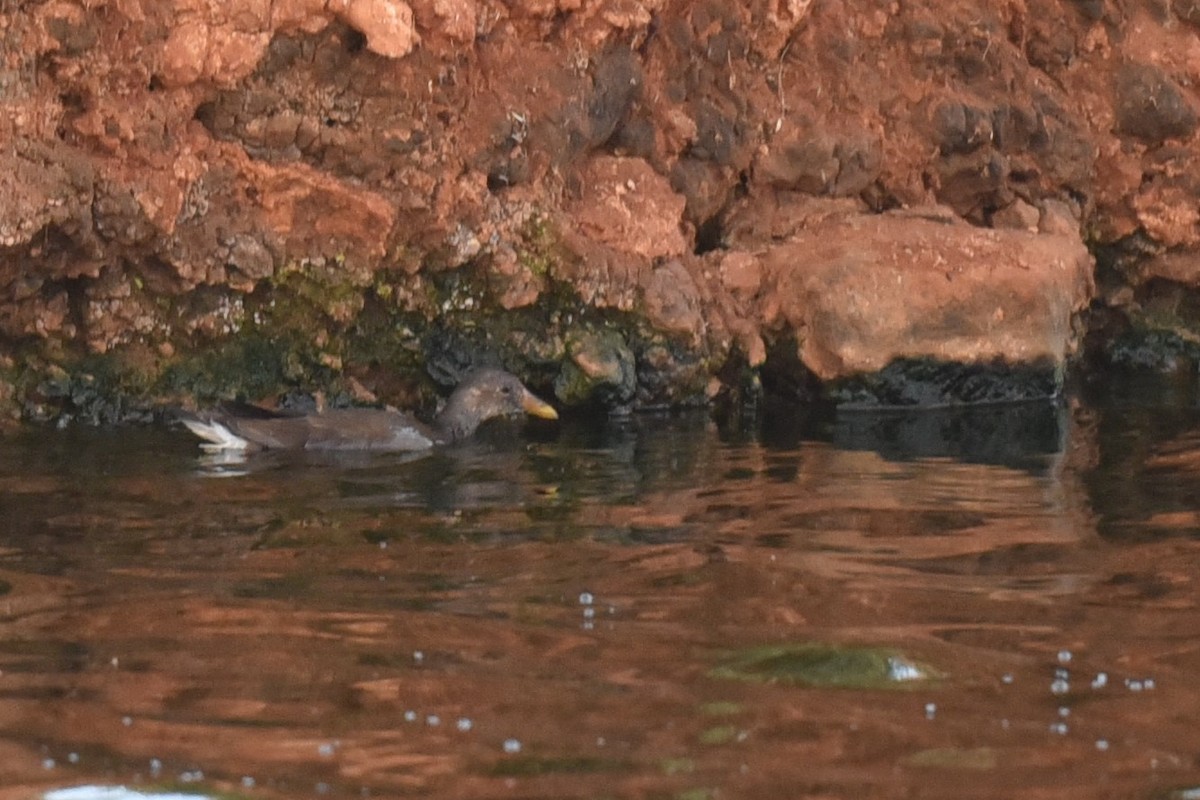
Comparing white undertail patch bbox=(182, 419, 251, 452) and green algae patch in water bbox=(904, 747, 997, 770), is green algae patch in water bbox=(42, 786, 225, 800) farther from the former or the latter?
white undertail patch bbox=(182, 419, 251, 452)

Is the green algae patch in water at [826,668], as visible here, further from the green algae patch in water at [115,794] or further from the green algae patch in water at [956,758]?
the green algae patch in water at [115,794]

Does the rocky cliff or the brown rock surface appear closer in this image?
the rocky cliff

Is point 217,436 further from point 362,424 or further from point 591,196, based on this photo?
point 591,196

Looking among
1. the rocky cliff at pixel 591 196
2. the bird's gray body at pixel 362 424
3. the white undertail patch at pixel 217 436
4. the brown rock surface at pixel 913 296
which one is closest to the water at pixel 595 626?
the white undertail patch at pixel 217 436

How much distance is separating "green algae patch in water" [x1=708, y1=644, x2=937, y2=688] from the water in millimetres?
14

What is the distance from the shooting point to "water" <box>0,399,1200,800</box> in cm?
395

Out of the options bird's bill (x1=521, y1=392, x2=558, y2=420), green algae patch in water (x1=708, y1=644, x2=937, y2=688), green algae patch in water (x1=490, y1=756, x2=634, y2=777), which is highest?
bird's bill (x1=521, y1=392, x2=558, y2=420)

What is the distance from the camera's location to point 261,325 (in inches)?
353

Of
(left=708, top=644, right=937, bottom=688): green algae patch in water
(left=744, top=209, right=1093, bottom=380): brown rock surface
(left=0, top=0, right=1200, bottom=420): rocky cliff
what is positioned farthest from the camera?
(left=744, top=209, right=1093, bottom=380): brown rock surface

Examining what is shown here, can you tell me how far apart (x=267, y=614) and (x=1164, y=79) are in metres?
8.48

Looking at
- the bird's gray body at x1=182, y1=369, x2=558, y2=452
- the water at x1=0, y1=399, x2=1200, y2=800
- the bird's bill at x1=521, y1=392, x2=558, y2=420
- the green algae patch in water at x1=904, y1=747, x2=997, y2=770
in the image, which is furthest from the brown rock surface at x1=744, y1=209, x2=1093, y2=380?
the green algae patch in water at x1=904, y1=747, x2=997, y2=770

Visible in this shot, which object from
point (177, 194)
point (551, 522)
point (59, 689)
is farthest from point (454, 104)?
point (59, 689)

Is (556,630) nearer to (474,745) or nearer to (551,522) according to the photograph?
(474,745)

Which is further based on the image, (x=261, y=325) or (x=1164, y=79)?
(x=1164, y=79)
